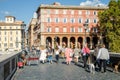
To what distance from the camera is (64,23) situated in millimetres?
97250

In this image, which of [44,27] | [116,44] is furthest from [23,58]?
[44,27]

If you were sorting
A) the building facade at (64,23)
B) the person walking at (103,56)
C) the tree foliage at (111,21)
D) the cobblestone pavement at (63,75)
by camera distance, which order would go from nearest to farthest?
the cobblestone pavement at (63,75) < the person walking at (103,56) < the tree foliage at (111,21) < the building facade at (64,23)

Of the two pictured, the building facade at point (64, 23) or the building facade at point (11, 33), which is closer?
the building facade at point (64, 23)

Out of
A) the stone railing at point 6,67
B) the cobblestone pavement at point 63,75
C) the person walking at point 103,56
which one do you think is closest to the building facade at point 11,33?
the cobblestone pavement at point 63,75

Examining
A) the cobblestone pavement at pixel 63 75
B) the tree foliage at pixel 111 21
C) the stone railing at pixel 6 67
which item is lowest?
the cobblestone pavement at pixel 63 75

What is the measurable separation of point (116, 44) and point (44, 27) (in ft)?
124

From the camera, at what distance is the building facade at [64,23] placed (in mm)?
95875

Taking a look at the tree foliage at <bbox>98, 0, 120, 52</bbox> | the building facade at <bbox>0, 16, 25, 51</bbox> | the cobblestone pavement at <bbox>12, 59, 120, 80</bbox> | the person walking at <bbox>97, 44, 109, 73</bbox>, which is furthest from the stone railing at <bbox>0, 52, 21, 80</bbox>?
the building facade at <bbox>0, 16, 25, 51</bbox>

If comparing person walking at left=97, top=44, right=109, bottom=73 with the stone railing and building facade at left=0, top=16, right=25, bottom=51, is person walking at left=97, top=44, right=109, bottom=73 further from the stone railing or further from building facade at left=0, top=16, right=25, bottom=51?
building facade at left=0, top=16, right=25, bottom=51

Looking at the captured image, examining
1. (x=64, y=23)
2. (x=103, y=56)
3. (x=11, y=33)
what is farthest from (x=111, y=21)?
(x=11, y=33)

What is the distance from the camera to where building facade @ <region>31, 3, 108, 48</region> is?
95.9 meters

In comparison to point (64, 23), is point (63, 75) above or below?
below

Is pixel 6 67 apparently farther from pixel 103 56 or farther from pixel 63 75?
pixel 103 56

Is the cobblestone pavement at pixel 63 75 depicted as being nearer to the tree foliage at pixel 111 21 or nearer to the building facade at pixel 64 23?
the tree foliage at pixel 111 21
